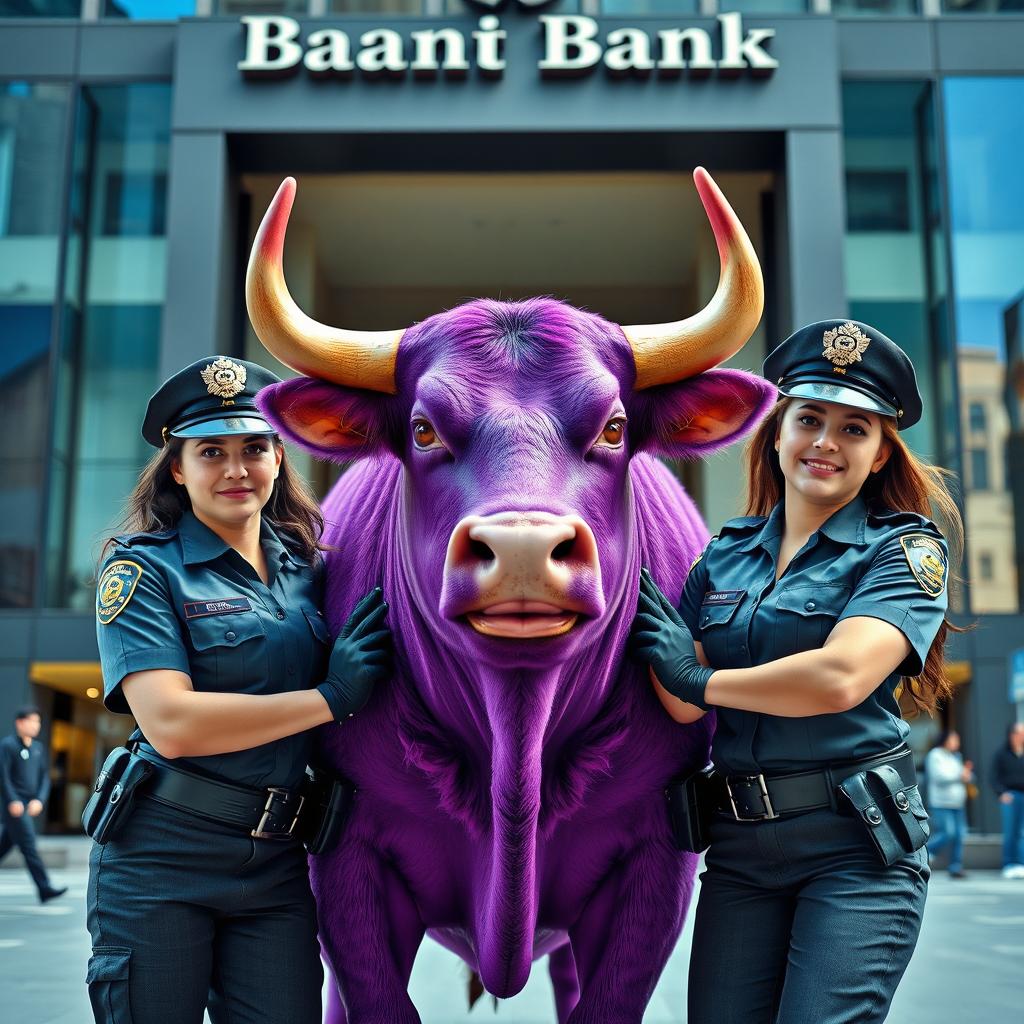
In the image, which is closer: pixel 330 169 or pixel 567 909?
pixel 567 909

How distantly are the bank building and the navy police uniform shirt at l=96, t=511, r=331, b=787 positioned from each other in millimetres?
13538

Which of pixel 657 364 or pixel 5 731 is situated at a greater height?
pixel 657 364

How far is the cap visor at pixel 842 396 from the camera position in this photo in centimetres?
298

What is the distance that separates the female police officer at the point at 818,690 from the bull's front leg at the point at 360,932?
848 mm

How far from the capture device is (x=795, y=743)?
2910mm

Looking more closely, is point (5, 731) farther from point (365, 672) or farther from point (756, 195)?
point (365, 672)

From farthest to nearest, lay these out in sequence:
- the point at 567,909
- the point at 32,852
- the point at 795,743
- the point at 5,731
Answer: the point at 5,731 < the point at 32,852 < the point at 567,909 < the point at 795,743

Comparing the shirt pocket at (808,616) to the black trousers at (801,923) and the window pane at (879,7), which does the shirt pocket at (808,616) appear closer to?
the black trousers at (801,923)

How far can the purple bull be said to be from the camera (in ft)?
8.31

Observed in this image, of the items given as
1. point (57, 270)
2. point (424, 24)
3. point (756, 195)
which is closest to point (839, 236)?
point (756, 195)

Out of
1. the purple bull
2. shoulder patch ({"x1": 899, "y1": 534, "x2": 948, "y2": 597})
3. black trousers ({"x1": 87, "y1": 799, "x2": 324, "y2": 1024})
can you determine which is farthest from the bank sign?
black trousers ({"x1": 87, "y1": 799, "x2": 324, "y2": 1024})

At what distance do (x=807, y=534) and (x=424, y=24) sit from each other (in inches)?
606

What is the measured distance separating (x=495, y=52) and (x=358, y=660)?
594 inches

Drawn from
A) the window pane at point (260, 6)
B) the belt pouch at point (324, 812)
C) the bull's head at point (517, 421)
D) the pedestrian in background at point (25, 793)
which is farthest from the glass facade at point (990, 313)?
the belt pouch at point (324, 812)
